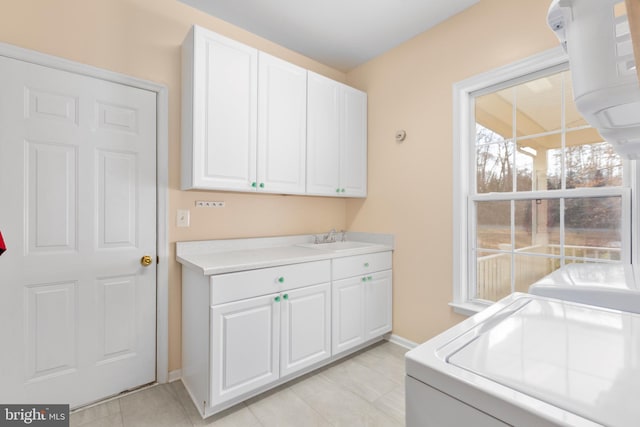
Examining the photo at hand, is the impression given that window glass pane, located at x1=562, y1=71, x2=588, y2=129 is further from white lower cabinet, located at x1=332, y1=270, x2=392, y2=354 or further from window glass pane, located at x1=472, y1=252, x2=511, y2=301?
white lower cabinet, located at x1=332, y1=270, x2=392, y2=354

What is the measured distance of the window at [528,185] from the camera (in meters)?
1.70

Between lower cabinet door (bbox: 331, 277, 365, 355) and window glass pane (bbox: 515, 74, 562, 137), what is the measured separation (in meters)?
1.60

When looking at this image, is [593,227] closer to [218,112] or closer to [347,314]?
[347,314]

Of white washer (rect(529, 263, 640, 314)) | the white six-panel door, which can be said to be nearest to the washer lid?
white washer (rect(529, 263, 640, 314))

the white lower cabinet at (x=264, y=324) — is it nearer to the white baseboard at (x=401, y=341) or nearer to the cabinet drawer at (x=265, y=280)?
the cabinet drawer at (x=265, y=280)

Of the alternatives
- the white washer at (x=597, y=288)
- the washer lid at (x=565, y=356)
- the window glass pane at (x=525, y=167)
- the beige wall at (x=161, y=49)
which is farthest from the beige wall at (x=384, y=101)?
the washer lid at (x=565, y=356)

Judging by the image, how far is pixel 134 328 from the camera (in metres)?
1.95

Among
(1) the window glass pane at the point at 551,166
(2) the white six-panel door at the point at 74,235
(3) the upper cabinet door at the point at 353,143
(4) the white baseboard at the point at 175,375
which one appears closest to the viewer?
(2) the white six-panel door at the point at 74,235

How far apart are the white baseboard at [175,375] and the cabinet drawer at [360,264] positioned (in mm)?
1271

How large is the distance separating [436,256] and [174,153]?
2.11m

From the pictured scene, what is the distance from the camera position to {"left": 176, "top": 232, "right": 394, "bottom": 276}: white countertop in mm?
1782

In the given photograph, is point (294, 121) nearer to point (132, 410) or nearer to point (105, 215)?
point (105, 215)

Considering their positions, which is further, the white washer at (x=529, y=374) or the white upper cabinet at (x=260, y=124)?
the white upper cabinet at (x=260, y=124)

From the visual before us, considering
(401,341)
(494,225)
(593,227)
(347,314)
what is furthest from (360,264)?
(593,227)
